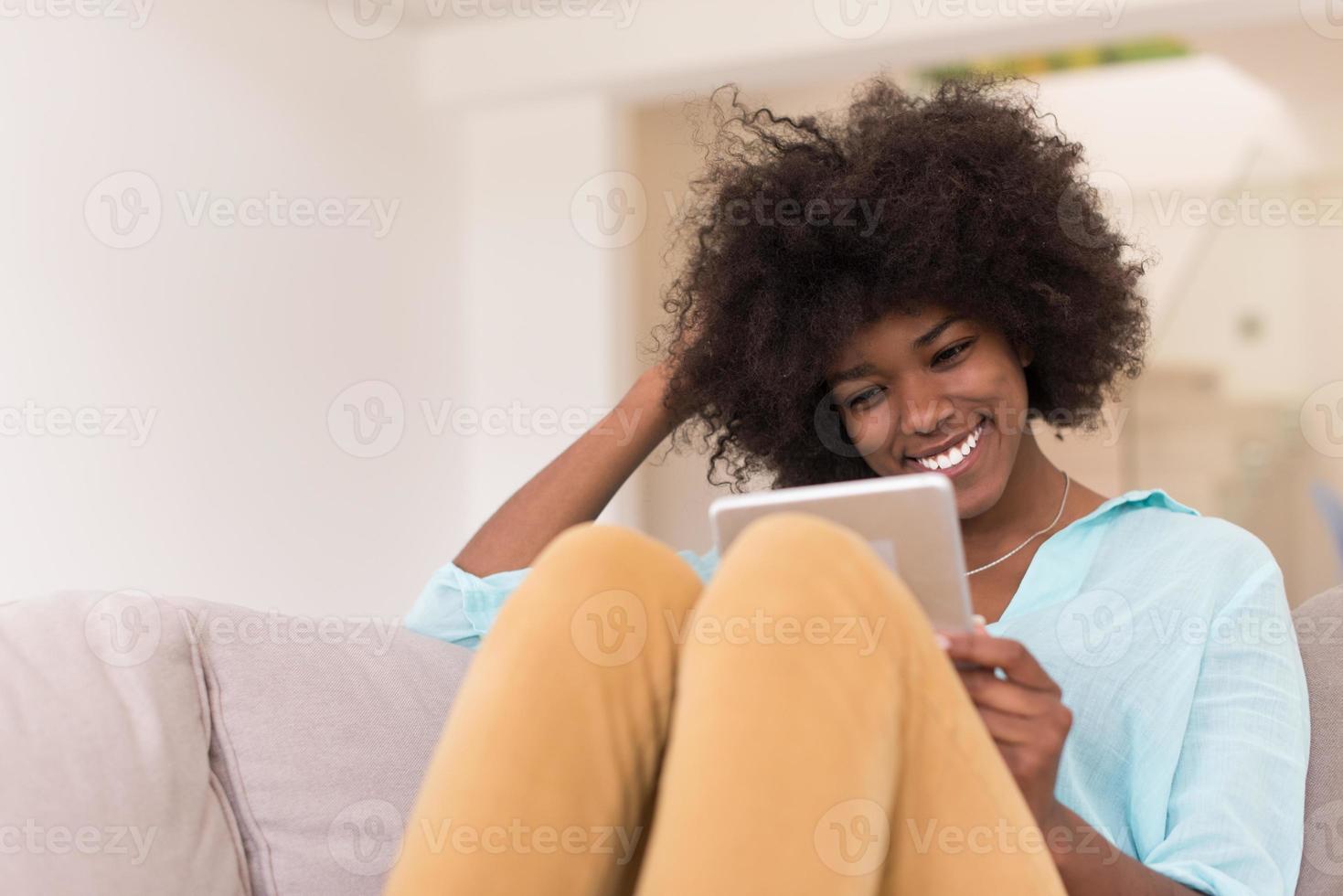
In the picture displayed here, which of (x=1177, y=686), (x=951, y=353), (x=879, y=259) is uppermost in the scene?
(x=879, y=259)

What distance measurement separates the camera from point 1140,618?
1354mm

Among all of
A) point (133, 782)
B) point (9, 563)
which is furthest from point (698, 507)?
point (133, 782)

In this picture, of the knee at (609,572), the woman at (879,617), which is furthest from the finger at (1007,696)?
the knee at (609,572)

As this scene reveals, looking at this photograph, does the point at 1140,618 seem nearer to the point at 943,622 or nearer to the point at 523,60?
the point at 943,622

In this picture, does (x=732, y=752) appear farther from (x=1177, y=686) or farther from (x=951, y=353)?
(x=951, y=353)

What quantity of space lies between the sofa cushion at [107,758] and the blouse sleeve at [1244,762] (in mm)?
884

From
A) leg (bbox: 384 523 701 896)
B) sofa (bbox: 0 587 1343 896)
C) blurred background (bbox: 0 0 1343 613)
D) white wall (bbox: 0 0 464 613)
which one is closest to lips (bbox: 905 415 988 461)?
sofa (bbox: 0 587 1343 896)

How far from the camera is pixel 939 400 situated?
1483 millimetres

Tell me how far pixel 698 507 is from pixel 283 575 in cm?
173

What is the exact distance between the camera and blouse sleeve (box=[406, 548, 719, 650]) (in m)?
1.62

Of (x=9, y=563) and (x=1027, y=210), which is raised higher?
(x=1027, y=210)

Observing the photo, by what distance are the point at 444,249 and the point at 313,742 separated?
3.18m

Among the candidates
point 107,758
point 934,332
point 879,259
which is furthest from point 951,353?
point 107,758

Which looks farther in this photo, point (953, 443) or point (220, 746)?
point (953, 443)
